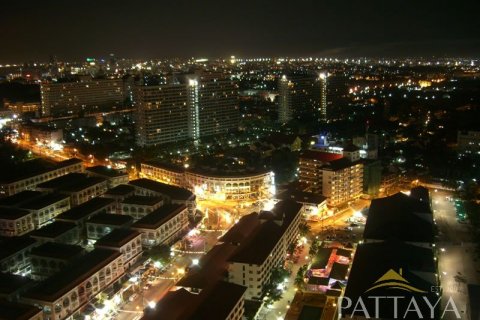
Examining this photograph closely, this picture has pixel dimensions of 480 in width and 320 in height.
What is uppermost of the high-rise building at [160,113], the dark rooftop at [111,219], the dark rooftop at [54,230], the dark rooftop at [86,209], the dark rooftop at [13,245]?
the high-rise building at [160,113]

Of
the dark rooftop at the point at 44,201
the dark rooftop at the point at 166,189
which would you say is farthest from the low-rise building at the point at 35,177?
the dark rooftop at the point at 166,189

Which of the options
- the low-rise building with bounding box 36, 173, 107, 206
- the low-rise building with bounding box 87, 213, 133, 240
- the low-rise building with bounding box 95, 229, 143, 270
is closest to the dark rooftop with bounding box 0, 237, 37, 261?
the low-rise building with bounding box 87, 213, 133, 240

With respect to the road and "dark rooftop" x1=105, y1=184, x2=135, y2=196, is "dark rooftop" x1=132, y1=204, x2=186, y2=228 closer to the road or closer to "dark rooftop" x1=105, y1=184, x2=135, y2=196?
"dark rooftop" x1=105, y1=184, x2=135, y2=196

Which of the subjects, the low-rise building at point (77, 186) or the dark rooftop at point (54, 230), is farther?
the low-rise building at point (77, 186)

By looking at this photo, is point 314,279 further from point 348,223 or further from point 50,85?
point 50,85

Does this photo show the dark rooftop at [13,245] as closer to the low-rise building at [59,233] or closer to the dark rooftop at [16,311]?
the low-rise building at [59,233]

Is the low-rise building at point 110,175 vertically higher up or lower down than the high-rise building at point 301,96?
lower down
